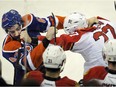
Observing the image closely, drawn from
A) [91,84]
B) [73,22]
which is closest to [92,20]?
[73,22]

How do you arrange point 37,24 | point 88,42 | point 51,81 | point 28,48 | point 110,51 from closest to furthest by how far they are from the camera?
1. point 51,81
2. point 110,51
3. point 88,42
4. point 28,48
5. point 37,24

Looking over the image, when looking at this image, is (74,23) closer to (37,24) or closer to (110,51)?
(37,24)

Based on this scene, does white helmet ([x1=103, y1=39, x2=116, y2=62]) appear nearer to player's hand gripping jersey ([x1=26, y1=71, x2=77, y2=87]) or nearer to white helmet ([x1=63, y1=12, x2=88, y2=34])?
player's hand gripping jersey ([x1=26, y1=71, x2=77, y2=87])

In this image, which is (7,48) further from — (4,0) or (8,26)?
(4,0)

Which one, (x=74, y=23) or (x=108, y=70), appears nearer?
(x=108, y=70)

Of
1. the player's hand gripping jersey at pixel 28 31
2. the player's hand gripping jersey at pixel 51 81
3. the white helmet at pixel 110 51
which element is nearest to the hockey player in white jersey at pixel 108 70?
the white helmet at pixel 110 51

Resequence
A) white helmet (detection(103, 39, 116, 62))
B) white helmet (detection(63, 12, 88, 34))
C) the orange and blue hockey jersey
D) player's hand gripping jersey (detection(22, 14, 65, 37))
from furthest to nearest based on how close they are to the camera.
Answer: player's hand gripping jersey (detection(22, 14, 65, 37))
white helmet (detection(63, 12, 88, 34))
the orange and blue hockey jersey
white helmet (detection(103, 39, 116, 62))

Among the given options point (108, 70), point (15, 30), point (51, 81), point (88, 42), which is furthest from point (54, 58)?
point (15, 30)

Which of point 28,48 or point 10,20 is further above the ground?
point 10,20

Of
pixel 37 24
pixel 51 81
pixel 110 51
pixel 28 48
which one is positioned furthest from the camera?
pixel 37 24

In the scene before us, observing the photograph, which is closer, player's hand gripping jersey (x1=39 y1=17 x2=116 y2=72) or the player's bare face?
player's hand gripping jersey (x1=39 y1=17 x2=116 y2=72)

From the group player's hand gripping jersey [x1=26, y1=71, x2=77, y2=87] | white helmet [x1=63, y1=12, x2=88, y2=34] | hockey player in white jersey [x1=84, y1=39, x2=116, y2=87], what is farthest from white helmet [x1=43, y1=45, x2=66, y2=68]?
white helmet [x1=63, y1=12, x2=88, y2=34]

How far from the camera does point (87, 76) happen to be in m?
2.08

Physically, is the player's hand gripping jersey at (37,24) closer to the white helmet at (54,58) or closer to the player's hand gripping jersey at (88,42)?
the player's hand gripping jersey at (88,42)
